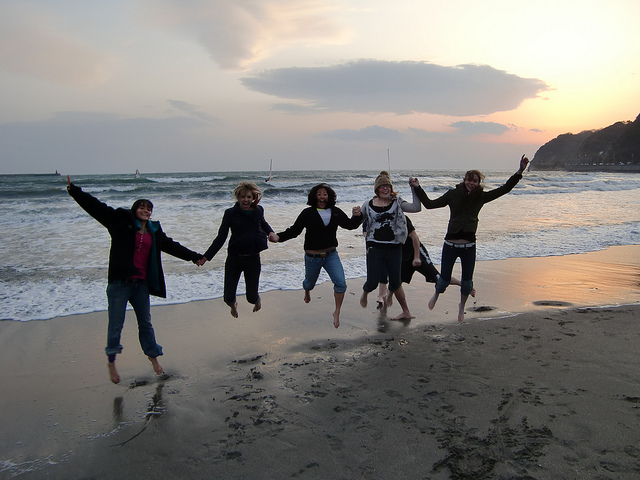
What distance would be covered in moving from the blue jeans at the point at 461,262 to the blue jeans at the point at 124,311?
376cm

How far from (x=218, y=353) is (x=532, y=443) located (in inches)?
135

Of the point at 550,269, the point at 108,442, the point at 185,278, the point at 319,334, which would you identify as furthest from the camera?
the point at 550,269

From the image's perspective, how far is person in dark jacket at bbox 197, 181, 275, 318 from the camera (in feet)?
19.2

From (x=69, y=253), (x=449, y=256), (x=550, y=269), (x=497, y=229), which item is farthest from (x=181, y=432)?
(x=497, y=229)

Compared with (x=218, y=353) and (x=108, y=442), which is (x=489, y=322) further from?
(x=108, y=442)

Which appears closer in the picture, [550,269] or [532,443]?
[532,443]

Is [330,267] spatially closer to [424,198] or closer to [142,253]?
[424,198]

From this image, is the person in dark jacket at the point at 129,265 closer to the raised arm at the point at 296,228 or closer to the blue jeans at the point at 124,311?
the blue jeans at the point at 124,311

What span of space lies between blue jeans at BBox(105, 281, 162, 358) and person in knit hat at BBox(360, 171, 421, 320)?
2.91 meters

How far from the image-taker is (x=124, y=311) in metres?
4.56

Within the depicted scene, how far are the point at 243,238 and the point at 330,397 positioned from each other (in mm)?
2521

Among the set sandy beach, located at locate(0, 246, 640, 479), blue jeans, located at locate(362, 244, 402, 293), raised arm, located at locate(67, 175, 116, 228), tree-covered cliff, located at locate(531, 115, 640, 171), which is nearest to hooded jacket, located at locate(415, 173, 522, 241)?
blue jeans, located at locate(362, 244, 402, 293)

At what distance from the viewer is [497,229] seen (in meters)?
15.7

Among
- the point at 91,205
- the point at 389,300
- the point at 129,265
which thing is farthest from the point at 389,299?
the point at 91,205
